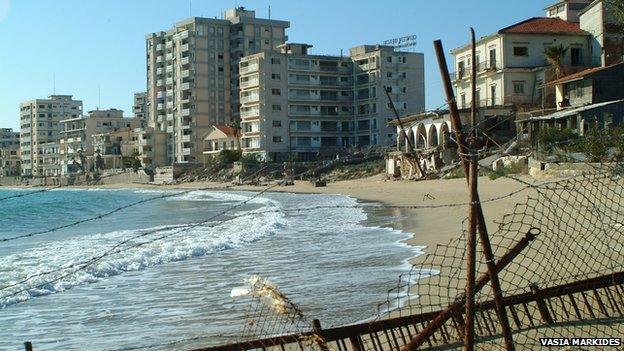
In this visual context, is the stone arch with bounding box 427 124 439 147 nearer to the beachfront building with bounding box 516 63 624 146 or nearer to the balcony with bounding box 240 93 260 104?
the beachfront building with bounding box 516 63 624 146

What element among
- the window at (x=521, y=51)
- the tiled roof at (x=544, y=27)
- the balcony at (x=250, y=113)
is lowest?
the balcony at (x=250, y=113)

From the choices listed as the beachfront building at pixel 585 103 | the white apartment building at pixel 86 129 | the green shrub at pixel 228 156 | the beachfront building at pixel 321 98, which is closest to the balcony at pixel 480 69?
the beachfront building at pixel 585 103

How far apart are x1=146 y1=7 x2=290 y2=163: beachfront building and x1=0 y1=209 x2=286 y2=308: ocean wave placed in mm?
76865

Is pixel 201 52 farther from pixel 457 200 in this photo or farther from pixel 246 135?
pixel 457 200

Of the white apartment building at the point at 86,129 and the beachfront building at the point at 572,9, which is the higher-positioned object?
the beachfront building at the point at 572,9

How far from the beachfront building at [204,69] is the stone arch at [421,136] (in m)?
53.1

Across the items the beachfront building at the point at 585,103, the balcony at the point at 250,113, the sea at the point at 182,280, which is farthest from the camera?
the balcony at the point at 250,113

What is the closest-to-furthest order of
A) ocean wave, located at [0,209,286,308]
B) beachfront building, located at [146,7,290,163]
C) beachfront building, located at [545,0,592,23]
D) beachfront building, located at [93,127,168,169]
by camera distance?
ocean wave, located at [0,209,286,308], beachfront building, located at [545,0,592,23], beachfront building, located at [146,7,290,163], beachfront building, located at [93,127,168,169]

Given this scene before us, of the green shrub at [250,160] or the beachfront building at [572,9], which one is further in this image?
the green shrub at [250,160]

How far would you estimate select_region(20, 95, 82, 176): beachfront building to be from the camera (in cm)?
15575

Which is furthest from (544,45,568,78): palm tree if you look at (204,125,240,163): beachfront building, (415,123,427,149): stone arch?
(204,125,240,163): beachfront building

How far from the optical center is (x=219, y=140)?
96062 millimetres

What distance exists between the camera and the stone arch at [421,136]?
2072 inches

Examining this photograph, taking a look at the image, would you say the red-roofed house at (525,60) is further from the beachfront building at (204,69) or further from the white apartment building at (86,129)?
the white apartment building at (86,129)
